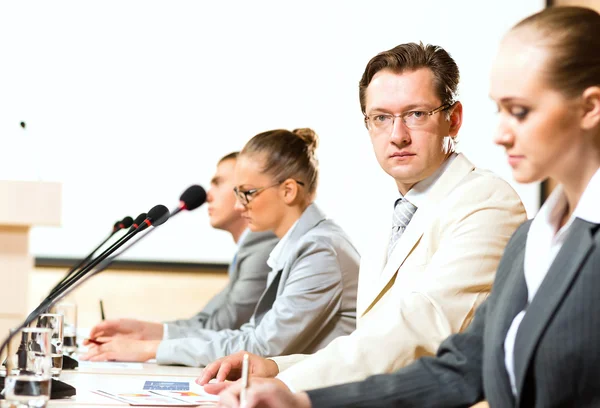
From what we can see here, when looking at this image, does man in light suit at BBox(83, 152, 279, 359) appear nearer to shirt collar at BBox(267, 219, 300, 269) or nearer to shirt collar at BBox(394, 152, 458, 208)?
shirt collar at BBox(267, 219, 300, 269)

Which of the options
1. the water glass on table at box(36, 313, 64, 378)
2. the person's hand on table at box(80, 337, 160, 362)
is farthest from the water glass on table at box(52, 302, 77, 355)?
the water glass on table at box(36, 313, 64, 378)

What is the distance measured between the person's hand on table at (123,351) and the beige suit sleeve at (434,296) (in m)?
0.96

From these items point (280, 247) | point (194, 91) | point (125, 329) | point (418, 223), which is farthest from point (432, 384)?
point (194, 91)

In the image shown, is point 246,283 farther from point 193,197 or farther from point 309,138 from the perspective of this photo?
point 193,197

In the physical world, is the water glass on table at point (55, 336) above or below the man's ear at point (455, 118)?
below

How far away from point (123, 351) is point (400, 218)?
1093mm

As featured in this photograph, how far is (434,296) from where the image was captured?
1.89 m

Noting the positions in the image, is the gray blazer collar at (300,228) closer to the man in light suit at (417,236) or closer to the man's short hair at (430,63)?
the man in light suit at (417,236)

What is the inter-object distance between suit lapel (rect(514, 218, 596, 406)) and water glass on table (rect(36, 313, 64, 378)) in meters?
1.45

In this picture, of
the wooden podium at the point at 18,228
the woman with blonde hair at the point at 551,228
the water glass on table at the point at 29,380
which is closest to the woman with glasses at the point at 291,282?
the wooden podium at the point at 18,228

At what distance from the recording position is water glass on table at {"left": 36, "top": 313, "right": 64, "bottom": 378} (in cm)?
231

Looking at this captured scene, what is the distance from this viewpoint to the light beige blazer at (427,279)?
69.1 inches

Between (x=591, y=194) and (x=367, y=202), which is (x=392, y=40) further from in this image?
(x=591, y=194)

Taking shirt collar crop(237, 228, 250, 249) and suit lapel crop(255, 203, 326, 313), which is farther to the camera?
shirt collar crop(237, 228, 250, 249)
